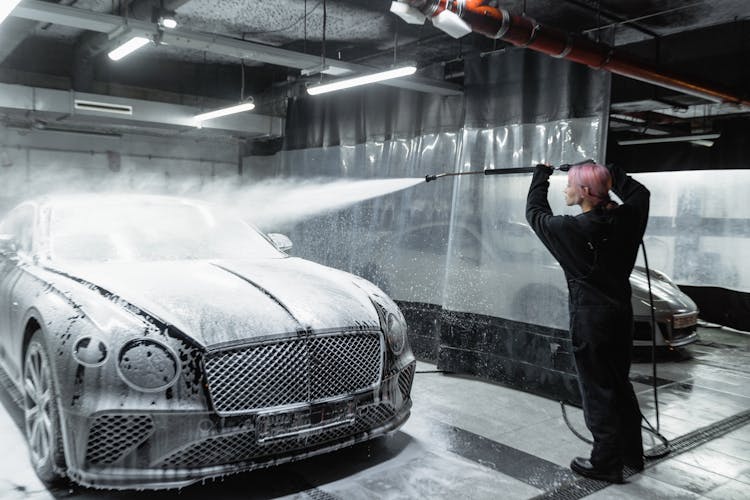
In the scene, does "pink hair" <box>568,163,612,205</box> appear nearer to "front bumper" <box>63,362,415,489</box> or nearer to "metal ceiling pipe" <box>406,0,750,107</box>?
"metal ceiling pipe" <box>406,0,750,107</box>

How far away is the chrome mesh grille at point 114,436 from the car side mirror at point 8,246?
6.69ft

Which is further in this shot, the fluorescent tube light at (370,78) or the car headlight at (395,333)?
the fluorescent tube light at (370,78)

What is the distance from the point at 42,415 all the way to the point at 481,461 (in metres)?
2.47

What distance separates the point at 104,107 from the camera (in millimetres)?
8594

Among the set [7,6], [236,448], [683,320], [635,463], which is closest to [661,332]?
[683,320]

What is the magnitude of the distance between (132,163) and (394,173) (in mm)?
5602

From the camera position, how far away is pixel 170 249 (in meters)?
4.02

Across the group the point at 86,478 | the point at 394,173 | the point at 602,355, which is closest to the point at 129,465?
the point at 86,478

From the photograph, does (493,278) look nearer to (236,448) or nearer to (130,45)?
(236,448)

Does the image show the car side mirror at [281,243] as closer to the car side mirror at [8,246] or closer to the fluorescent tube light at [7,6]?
the car side mirror at [8,246]

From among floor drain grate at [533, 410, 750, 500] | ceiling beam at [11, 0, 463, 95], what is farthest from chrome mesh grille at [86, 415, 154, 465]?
ceiling beam at [11, 0, 463, 95]

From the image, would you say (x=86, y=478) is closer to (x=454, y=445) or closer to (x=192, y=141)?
(x=454, y=445)

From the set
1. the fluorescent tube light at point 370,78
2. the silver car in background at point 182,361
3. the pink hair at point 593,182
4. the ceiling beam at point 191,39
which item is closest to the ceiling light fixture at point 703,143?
the ceiling beam at point 191,39

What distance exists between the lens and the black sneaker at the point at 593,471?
11.0ft
